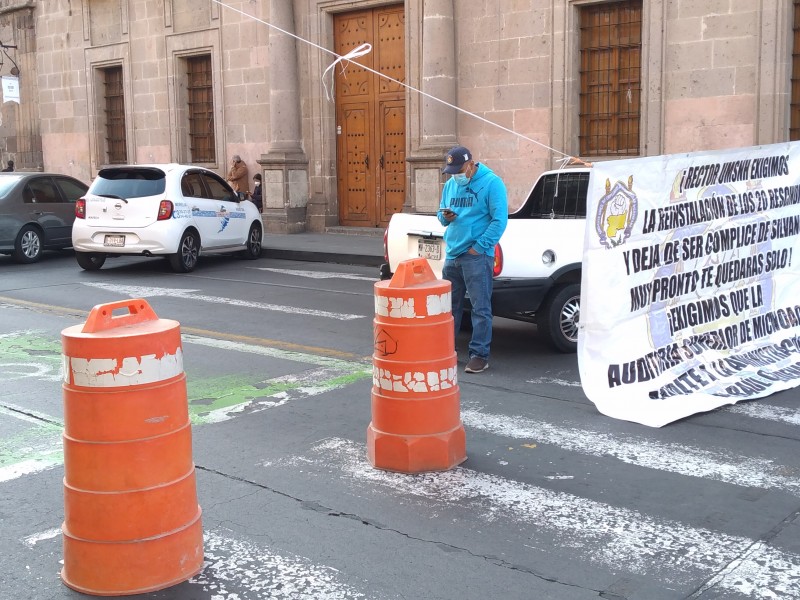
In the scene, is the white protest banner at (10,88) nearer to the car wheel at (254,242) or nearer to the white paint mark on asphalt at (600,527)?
the car wheel at (254,242)

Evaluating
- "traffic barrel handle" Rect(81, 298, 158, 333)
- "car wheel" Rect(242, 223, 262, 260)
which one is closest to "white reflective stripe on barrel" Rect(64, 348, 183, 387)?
"traffic barrel handle" Rect(81, 298, 158, 333)

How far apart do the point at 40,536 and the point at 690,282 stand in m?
4.96

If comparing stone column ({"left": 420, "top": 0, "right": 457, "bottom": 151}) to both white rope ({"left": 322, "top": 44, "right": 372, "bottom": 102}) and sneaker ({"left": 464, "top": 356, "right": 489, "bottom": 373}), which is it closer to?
white rope ({"left": 322, "top": 44, "right": 372, "bottom": 102})

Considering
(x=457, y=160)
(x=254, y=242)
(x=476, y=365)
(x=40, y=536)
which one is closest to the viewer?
(x=40, y=536)

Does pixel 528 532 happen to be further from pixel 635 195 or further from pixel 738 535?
pixel 635 195

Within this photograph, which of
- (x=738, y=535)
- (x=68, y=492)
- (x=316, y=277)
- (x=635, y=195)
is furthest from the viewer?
(x=316, y=277)

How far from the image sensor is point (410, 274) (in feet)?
17.3

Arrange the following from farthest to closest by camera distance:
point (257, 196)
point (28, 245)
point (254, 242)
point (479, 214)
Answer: point (257, 196)
point (254, 242)
point (28, 245)
point (479, 214)

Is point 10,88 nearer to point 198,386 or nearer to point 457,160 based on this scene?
point 198,386

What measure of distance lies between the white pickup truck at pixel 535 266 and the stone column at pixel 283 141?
12.6 meters

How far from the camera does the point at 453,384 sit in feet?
17.6

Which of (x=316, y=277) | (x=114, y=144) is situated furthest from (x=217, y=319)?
(x=114, y=144)

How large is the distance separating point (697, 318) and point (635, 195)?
1.20m

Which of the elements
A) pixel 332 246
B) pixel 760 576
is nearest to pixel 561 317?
pixel 760 576
